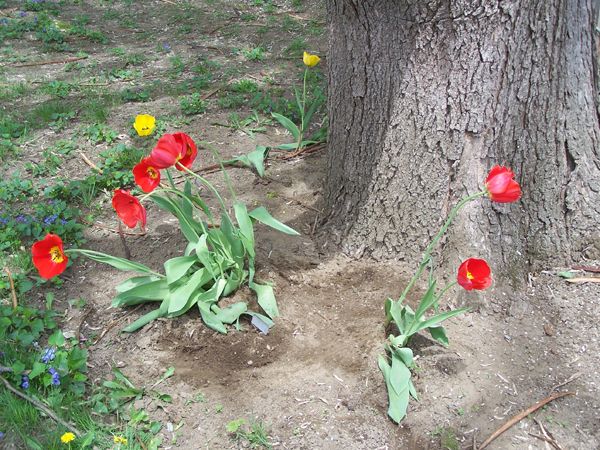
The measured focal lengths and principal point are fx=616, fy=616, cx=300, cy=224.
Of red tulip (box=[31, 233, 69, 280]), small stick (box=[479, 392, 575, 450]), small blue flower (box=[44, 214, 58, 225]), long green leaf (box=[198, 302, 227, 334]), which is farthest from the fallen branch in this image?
small blue flower (box=[44, 214, 58, 225])

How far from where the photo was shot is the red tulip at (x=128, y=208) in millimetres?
2285

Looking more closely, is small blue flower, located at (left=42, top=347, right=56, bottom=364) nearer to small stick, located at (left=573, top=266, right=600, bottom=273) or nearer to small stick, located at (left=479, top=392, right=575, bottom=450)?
small stick, located at (left=479, top=392, right=575, bottom=450)

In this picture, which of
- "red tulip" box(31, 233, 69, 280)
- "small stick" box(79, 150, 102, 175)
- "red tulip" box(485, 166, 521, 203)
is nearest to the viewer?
"red tulip" box(485, 166, 521, 203)

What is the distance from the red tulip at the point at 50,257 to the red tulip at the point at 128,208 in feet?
Answer: 0.79

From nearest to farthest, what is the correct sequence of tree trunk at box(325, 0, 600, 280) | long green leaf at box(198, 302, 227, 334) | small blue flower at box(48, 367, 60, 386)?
small blue flower at box(48, 367, 60, 386) → tree trunk at box(325, 0, 600, 280) → long green leaf at box(198, 302, 227, 334)

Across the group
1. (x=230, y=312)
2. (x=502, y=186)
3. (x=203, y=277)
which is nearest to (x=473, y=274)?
(x=502, y=186)

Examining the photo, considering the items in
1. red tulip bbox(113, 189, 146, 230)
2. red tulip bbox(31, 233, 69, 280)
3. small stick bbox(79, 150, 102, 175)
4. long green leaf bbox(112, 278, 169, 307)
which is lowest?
small stick bbox(79, 150, 102, 175)

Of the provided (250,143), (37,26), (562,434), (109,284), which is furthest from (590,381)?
(37,26)

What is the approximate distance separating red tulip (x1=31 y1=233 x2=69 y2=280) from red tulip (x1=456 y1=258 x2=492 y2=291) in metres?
1.44

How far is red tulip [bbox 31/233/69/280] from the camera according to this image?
7.38 feet

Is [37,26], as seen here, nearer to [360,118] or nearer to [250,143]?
[250,143]

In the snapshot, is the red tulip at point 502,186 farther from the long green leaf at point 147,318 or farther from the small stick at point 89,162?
the small stick at point 89,162

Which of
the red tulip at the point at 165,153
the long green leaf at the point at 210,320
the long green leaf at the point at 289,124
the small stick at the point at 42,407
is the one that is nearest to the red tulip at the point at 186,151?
the red tulip at the point at 165,153

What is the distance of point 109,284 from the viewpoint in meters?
2.99
